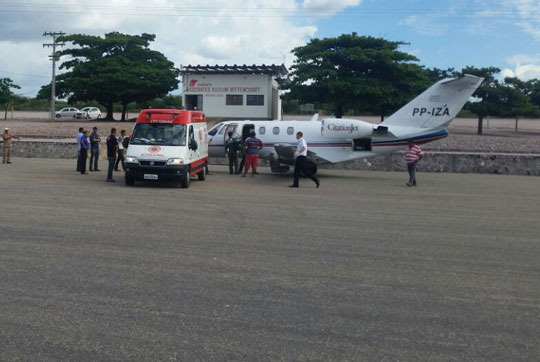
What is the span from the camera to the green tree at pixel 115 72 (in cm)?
4959

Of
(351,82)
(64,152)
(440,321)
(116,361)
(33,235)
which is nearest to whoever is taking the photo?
(116,361)

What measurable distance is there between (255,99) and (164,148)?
30183 mm

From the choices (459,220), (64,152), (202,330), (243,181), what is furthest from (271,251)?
(64,152)

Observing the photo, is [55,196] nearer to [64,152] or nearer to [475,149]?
[64,152]

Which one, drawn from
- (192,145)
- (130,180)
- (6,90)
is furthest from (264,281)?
(6,90)

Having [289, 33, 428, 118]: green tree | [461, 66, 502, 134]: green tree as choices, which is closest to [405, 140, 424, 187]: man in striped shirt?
[289, 33, 428, 118]: green tree

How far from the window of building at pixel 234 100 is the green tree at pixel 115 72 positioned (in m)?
5.67

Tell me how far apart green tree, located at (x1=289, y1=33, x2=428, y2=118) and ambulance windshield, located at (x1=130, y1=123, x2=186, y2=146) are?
2486 centimetres

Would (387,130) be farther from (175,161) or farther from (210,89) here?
(210,89)

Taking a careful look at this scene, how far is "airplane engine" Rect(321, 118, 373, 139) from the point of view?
2200cm

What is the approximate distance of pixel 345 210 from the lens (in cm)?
1380

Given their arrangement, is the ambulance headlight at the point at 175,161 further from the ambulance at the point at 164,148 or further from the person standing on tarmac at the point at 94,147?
the person standing on tarmac at the point at 94,147

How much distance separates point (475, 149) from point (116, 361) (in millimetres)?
28697

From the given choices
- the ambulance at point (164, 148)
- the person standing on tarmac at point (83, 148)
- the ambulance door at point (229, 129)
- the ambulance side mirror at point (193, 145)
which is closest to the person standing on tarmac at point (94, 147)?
the person standing on tarmac at point (83, 148)
